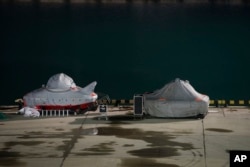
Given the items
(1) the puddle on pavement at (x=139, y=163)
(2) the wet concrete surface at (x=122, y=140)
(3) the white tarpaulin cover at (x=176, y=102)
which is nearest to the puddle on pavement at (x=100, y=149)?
(2) the wet concrete surface at (x=122, y=140)

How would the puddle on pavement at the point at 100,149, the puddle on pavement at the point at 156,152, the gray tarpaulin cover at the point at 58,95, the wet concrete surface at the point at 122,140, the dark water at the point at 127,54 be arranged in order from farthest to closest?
1. the dark water at the point at 127,54
2. the gray tarpaulin cover at the point at 58,95
3. the puddle on pavement at the point at 100,149
4. the puddle on pavement at the point at 156,152
5. the wet concrete surface at the point at 122,140

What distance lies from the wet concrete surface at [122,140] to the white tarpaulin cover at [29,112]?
11.3 inches

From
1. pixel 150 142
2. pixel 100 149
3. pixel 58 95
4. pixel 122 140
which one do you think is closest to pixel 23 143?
pixel 100 149

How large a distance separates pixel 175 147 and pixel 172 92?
5382mm

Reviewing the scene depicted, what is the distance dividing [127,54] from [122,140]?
41.6 feet

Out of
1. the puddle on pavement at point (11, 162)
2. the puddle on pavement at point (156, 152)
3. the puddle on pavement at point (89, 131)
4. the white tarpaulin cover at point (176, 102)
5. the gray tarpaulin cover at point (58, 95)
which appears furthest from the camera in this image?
the gray tarpaulin cover at point (58, 95)

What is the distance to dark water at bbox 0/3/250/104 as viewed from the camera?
2742cm

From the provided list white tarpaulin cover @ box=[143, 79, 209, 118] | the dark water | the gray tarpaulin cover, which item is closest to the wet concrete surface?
white tarpaulin cover @ box=[143, 79, 209, 118]

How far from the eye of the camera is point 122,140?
654 inches

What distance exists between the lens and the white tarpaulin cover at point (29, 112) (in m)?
21.2

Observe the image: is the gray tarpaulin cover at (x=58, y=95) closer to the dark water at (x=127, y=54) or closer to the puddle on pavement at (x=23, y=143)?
the dark water at (x=127, y=54)

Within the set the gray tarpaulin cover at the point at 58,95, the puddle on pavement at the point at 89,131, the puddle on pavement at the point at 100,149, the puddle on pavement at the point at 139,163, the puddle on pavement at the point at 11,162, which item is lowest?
the puddle on pavement at the point at 139,163

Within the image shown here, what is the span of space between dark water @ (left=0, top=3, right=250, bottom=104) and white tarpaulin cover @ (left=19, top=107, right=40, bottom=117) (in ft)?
19.4

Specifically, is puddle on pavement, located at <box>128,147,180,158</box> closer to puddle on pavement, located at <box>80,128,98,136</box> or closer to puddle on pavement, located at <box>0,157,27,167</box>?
puddle on pavement, located at <box>80,128,98,136</box>
